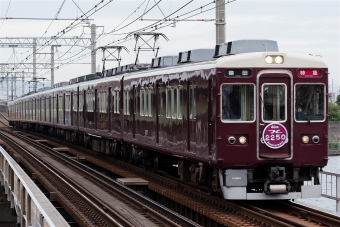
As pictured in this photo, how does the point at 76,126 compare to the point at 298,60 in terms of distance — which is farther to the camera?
the point at 76,126

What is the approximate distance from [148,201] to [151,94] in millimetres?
4952

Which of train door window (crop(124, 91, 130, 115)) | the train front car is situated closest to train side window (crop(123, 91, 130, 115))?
train door window (crop(124, 91, 130, 115))

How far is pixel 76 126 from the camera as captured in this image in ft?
108

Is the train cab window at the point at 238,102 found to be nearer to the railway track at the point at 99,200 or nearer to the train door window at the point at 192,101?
the train door window at the point at 192,101

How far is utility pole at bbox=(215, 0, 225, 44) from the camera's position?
18.1 metres

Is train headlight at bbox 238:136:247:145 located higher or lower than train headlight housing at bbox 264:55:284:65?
lower

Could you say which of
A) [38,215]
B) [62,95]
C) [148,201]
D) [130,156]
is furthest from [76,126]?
[38,215]

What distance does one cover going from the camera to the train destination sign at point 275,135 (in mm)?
13781

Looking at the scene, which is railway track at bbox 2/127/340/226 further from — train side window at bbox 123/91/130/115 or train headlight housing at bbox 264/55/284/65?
train side window at bbox 123/91/130/115

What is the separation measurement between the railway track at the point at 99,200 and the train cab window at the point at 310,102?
2.99m

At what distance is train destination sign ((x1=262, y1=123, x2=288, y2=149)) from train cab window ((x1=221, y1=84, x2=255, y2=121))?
1.20ft

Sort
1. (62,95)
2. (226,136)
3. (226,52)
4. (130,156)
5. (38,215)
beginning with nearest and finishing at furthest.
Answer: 1. (38,215)
2. (226,136)
3. (226,52)
4. (130,156)
5. (62,95)

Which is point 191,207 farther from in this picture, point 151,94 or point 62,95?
point 62,95

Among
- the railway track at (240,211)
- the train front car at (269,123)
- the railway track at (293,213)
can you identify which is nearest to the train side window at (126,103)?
the railway track at (240,211)
